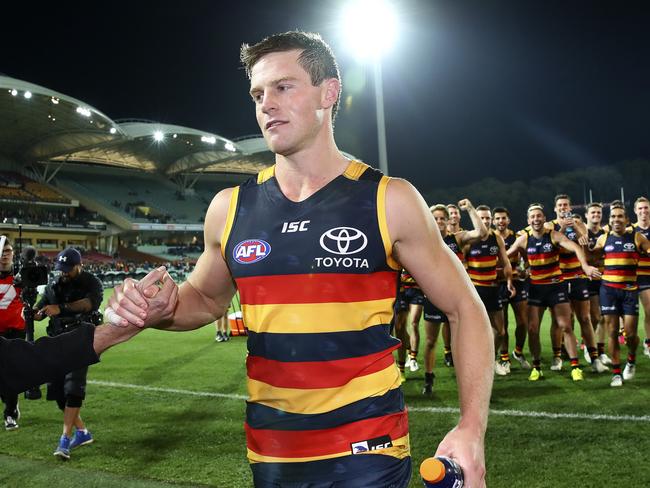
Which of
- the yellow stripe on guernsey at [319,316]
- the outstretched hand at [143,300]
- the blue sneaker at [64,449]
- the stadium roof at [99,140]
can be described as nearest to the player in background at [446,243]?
the blue sneaker at [64,449]

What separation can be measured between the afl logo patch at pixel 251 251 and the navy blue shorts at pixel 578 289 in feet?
26.9

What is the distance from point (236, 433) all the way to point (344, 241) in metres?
4.82

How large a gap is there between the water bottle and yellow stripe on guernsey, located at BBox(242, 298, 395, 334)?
0.58m

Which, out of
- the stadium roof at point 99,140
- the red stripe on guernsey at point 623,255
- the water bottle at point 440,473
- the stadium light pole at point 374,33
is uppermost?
the stadium roof at point 99,140

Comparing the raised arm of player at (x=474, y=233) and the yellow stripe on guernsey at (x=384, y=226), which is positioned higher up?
the raised arm of player at (x=474, y=233)

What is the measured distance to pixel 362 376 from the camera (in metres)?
1.97

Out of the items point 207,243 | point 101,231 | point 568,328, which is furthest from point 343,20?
point 101,231

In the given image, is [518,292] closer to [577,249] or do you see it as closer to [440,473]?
[577,249]

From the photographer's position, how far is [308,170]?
220 cm

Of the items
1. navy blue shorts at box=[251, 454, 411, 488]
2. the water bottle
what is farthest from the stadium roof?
the water bottle

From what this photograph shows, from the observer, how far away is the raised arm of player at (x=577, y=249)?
7152mm

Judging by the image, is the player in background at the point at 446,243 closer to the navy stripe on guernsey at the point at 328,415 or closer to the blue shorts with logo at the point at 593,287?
the blue shorts with logo at the point at 593,287

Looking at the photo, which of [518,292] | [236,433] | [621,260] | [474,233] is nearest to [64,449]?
[236,433]

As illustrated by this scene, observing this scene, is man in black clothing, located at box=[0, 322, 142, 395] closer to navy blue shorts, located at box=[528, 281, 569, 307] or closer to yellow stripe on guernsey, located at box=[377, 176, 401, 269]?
yellow stripe on guernsey, located at box=[377, 176, 401, 269]
